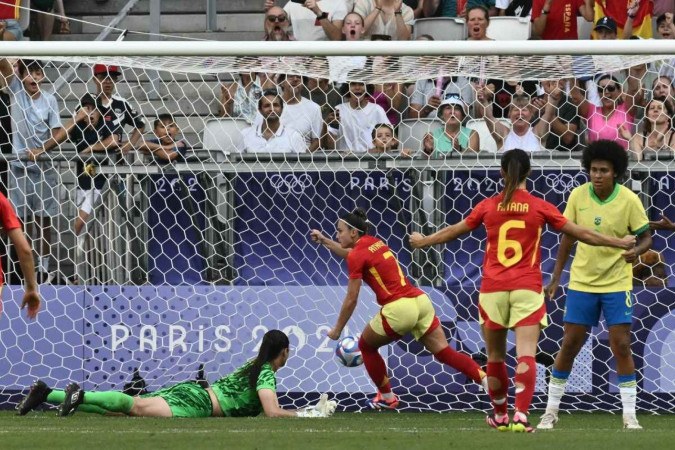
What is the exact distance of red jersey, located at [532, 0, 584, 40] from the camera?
15.3 meters

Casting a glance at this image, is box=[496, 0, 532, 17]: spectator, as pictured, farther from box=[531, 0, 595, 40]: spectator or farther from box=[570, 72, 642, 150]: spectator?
box=[570, 72, 642, 150]: spectator

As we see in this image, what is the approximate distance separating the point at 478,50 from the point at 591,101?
174cm

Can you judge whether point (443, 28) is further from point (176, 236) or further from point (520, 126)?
point (176, 236)

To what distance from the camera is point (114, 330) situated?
1203 centimetres

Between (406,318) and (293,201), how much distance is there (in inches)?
73.1

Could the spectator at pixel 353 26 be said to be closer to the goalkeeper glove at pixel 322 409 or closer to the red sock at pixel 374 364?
the red sock at pixel 374 364

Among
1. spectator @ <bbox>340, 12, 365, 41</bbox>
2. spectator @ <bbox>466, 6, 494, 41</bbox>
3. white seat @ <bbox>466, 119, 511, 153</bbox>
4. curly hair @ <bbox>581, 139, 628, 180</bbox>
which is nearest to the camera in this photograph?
curly hair @ <bbox>581, 139, 628, 180</bbox>

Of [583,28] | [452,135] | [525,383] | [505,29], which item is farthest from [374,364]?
[583,28]

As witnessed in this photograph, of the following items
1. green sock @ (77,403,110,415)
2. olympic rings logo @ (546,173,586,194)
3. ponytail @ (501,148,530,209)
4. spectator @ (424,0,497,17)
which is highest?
spectator @ (424,0,497,17)

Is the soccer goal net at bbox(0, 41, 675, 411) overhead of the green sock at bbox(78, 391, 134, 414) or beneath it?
overhead

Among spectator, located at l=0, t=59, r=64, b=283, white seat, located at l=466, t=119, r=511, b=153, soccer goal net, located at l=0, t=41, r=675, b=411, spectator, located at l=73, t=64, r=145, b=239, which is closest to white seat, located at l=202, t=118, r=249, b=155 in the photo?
soccer goal net, located at l=0, t=41, r=675, b=411

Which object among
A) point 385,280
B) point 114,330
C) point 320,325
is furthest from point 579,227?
point 114,330

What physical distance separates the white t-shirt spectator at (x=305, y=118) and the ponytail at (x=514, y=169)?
4.08 metres

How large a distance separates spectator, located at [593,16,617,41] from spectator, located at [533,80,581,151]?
81.4 inches
